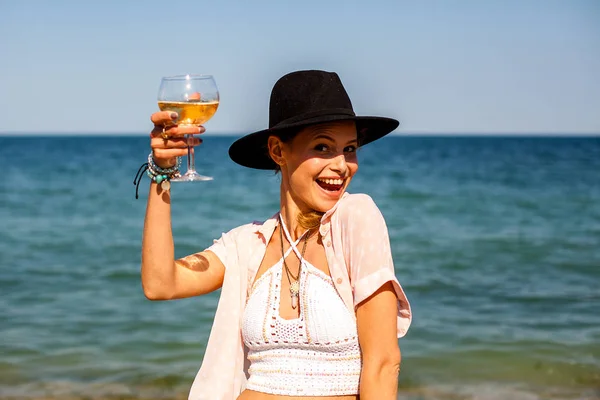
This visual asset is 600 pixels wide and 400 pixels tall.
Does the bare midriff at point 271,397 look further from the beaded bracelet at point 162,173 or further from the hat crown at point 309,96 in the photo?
the hat crown at point 309,96

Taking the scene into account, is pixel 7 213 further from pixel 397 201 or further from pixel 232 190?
pixel 397 201

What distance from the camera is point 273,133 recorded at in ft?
11.4

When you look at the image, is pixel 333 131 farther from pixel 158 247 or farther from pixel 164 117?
pixel 158 247

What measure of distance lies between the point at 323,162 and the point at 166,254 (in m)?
0.68

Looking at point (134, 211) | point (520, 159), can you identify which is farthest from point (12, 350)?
point (520, 159)

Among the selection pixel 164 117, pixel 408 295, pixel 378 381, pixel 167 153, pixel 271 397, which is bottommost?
pixel 408 295

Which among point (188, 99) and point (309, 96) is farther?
point (309, 96)

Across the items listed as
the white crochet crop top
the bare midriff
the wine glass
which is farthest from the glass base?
the bare midriff

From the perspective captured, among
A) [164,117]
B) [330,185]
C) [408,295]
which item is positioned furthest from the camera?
[408,295]

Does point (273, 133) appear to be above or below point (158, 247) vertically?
above

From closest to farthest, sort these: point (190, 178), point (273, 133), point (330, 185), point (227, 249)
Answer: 1. point (190, 178)
2. point (330, 185)
3. point (273, 133)
4. point (227, 249)

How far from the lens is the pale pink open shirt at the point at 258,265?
10.5ft

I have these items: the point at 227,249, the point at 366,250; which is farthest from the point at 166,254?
the point at 366,250

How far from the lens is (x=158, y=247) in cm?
339
